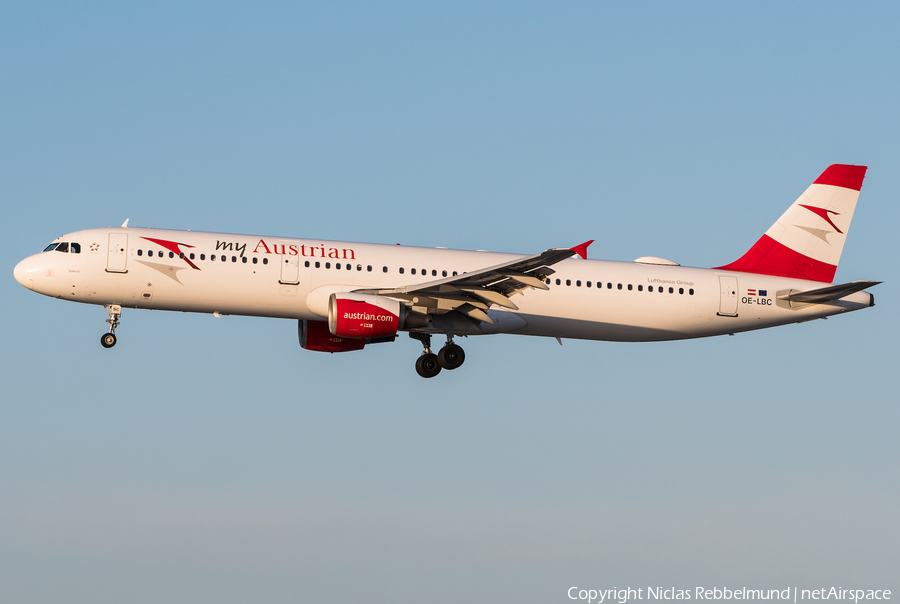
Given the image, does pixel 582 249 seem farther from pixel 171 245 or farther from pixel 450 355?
pixel 171 245

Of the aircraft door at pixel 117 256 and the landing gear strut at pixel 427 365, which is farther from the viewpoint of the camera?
the landing gear strut at pixel 427 365

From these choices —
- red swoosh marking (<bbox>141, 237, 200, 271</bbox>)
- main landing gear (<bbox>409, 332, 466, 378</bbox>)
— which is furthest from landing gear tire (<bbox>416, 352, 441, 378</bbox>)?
red swoosh marking (<bbox>141, 237, 200, 271</bbox>)

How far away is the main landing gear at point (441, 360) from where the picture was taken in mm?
42219

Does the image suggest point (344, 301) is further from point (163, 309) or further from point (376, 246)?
point (163, 309)

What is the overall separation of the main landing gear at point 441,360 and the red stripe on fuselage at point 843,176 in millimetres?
17191

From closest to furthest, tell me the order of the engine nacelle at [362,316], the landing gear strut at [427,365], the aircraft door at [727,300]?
the engine nacelle at [362,316] < the landing gear strut at [427,365] < the aircraft door at [727,300]

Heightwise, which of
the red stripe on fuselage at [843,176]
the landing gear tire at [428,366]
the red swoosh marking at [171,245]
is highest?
the red stripe on fuselage at [843,176]

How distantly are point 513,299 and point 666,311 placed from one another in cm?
614

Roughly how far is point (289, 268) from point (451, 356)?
23.3 feet

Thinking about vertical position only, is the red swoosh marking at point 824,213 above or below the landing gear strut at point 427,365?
above

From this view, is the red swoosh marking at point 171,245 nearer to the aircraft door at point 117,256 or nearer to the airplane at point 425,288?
the airplane at point 425,288

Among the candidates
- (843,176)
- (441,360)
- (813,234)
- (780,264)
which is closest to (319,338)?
(441,360)

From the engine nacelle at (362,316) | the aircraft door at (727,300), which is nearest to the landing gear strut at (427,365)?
the engine nacelle at (362,316)

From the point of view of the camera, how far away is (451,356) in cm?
4219
